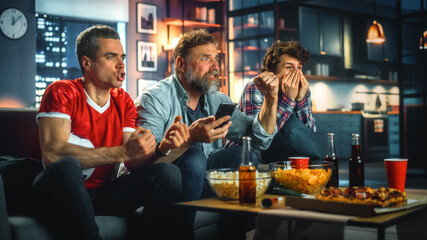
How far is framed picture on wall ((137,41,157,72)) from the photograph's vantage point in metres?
7.71

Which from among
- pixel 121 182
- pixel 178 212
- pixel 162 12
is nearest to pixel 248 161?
pixel 178 212

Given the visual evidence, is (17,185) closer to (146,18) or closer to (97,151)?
(97,151)

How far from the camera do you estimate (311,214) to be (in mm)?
1325

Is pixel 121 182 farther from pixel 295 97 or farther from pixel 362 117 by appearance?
pixel 362 117

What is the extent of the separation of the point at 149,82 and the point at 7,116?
223 inches

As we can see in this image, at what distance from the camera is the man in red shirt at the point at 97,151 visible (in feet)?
5.01

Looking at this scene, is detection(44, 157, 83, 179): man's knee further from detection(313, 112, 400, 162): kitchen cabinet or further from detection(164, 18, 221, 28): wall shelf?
detection(164, 18, 221, 28): wall shelf

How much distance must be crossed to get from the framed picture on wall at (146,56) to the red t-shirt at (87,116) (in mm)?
5774

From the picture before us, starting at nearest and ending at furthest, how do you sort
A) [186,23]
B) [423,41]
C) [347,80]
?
[423,41] → [186,23] → [347,80]

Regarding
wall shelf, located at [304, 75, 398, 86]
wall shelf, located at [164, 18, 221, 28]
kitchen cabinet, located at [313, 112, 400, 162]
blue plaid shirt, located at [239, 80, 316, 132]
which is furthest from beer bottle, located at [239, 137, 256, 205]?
wall shelf, located at [304, 75, 398, 86]

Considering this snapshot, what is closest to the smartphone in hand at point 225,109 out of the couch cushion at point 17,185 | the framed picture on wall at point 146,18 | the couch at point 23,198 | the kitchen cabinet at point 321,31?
the couch at point 23,198

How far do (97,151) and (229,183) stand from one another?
0.49m

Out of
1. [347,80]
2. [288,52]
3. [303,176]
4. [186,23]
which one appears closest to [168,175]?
[303,176]

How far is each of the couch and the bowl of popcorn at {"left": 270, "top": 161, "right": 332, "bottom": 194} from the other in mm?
468
